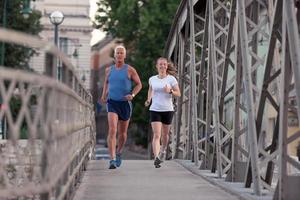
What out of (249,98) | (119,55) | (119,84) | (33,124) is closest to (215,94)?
(119,84)

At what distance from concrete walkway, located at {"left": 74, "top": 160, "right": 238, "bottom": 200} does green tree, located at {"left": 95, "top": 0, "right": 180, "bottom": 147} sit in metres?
30.6

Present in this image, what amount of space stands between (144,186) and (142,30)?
34406 mm

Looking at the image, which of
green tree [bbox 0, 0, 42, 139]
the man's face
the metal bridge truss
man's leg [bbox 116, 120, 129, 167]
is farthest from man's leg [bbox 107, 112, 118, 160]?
green tree [bbox 0, 0, 42, 139]

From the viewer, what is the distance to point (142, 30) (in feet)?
144

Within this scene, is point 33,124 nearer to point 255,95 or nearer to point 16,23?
point 255,95

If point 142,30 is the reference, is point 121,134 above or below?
below

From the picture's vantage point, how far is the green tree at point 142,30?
142 ft

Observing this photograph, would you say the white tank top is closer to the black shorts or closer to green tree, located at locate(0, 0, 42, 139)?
the black shorts

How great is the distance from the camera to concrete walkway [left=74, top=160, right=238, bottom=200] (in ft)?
28.4

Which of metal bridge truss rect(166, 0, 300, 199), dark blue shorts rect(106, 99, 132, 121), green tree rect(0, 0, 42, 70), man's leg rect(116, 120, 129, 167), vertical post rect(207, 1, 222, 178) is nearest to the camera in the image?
metal bridge truss rect(166, 0, 300, 199)

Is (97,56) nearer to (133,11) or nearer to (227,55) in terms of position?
(133,11)

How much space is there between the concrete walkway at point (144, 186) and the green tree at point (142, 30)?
30.6 meters

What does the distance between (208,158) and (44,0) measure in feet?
273

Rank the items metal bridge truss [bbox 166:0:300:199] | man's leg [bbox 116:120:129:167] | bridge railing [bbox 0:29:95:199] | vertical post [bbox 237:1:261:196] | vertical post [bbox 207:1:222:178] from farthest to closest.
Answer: man's leg [bbox 116:120:129:167] < vertical post [bbox 207:1:222:178] < vertical post [bbox 237:1:261:196] < metal bridge truss [bbox 166:0:300:199] < bridge railing [bbox 0:29:95:199]
